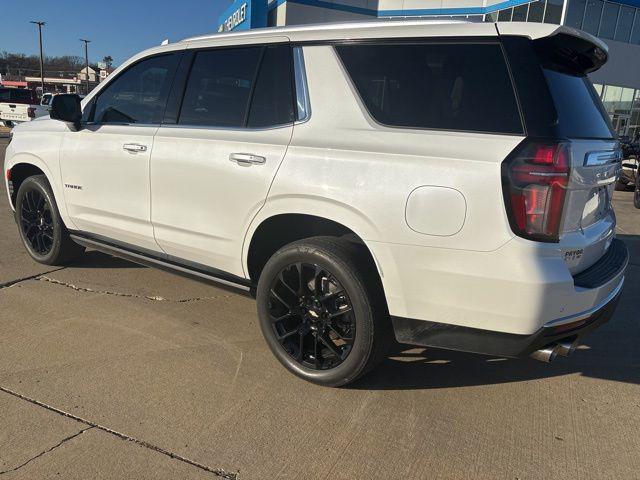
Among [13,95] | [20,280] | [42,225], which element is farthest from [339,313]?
[13,95]

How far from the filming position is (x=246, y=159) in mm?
3125

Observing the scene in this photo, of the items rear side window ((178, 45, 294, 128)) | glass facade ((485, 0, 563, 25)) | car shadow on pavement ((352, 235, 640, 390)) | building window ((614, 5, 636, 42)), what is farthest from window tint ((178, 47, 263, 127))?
building window ((614, 5, 636, 42))

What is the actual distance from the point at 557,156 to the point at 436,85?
69 cm

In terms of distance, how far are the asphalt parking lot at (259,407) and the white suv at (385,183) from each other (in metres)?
0.34

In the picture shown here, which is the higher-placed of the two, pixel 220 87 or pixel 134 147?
pixel 220 87

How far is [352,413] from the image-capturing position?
9.30 ft

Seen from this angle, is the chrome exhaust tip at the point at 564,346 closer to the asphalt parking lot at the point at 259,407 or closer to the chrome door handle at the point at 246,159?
the asphalt parking lot at the point at 259,407

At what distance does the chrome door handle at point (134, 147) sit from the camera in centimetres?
371

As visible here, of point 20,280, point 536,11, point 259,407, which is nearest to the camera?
point 259,407

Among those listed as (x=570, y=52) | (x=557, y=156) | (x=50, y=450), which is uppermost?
(x=570, y=52)

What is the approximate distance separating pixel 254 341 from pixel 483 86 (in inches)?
86.8

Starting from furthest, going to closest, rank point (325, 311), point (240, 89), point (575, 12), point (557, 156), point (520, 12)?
point (520, 12)
point (575, 12)
point (240, 89)
point (325, 311)
point (557, 156)

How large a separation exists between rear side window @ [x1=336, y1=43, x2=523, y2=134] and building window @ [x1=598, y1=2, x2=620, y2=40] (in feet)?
91.2

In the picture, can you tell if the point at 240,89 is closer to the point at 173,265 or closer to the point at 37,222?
the point at 173,265
